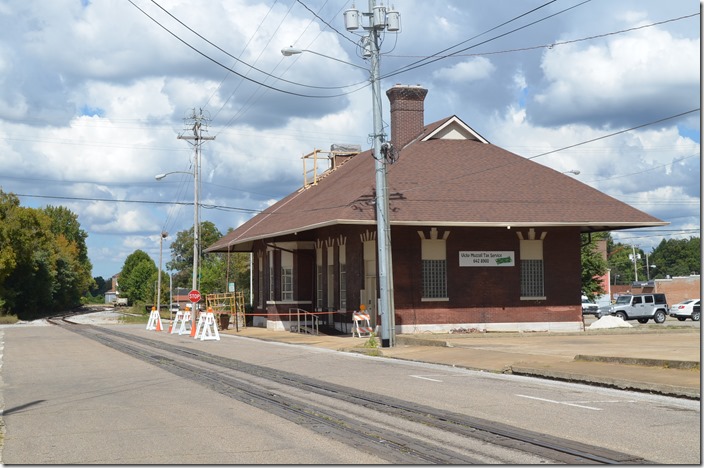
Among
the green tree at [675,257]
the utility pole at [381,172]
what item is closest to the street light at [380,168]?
the utility pole at [381,172]

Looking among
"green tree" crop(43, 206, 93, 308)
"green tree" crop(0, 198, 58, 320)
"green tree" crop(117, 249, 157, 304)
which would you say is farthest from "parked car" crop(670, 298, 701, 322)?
"green tree" crop(117, 249, 157, 304)

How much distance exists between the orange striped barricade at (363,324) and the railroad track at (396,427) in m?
14.2

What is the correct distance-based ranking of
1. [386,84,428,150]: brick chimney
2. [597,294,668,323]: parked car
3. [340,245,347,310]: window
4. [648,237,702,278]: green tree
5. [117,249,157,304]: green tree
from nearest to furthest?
[340,245,347,310]: window → [386,84,428,150]: brick chimney → [597,294,668,323]: parked car → [117,249,157,304]: green tree → [648,237,702,278]: green tree

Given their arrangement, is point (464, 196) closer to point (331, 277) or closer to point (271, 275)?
point (331, 277)

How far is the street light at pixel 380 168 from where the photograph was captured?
25.8 metres

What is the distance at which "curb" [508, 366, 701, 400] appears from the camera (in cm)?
1340

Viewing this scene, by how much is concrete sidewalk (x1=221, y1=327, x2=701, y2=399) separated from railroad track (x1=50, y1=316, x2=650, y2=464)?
4371 mm

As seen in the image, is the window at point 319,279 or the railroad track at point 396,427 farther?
the window at point 319,279

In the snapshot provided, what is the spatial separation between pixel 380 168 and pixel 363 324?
908 cm

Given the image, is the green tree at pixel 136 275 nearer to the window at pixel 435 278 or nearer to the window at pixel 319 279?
the window at pixel 319 279

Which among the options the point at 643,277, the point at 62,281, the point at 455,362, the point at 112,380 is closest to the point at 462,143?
the point at 455,362

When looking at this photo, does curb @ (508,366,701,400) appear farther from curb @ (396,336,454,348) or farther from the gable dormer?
the gable dormer

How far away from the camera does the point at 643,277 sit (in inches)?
6855

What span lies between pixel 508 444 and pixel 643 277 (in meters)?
175
